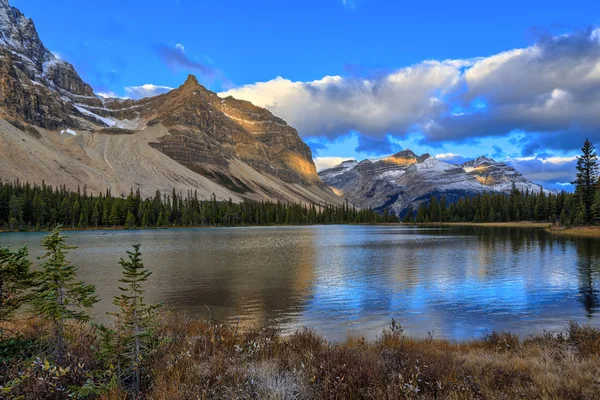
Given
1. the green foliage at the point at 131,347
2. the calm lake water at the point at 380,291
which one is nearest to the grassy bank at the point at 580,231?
the calm lake water at the point at 380,291

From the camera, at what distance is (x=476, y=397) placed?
7.96m

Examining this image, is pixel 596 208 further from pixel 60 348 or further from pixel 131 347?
pixel 60 348

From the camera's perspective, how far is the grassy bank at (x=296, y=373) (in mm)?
7957

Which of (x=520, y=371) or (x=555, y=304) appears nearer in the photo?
(x=520, y=371)

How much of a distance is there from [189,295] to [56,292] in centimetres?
2129

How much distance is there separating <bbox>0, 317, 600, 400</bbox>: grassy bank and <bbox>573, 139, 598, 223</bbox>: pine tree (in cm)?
11758

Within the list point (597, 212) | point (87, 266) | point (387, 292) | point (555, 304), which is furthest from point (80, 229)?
point (597, 212)

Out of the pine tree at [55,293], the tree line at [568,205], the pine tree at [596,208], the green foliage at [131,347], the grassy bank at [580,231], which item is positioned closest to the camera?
the green foliage at [131,347]

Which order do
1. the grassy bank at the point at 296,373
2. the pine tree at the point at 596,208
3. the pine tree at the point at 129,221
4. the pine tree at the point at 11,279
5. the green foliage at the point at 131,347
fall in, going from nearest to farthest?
1. the grassy bank at the point at 296,373
2. the green foliage at the point at 131,347
3. the pine tree at the point at 11,279
4. the pine tree at the point at 596,208
5. the pine tree at the point at 129,221

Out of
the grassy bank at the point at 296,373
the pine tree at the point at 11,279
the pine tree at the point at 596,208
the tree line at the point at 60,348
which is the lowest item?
the grassy bank at the point at 296,373

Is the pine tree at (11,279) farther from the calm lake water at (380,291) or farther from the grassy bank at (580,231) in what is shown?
the grassy bank at (580,231)

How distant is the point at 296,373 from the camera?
9.16 meters

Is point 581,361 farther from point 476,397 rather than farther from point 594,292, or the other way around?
point 594,292

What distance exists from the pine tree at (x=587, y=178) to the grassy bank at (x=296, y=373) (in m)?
118
